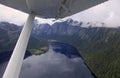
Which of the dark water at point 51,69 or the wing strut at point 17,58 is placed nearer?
the wing strut at point 17,58

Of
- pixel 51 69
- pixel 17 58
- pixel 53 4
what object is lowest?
pixel 51 69

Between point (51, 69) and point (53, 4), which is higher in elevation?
point (53, 4)

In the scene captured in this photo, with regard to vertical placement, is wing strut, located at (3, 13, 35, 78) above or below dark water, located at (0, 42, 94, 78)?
above

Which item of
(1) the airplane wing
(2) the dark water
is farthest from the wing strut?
(2) the dark water

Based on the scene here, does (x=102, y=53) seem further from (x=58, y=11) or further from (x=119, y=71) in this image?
(x=58, y=11)

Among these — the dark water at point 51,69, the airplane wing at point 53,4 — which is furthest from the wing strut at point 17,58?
the dark water at point 51,69

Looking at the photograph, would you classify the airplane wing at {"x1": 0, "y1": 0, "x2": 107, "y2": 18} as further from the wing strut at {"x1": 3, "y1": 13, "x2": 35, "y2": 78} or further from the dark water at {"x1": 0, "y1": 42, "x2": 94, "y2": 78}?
the dark water at {"x1": 0, "y1": 42, "x2": 94, "y2": 78}

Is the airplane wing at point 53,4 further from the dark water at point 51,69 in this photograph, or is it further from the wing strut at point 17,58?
the dark water at point 51,69

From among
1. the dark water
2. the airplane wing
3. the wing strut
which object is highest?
the airplane wing

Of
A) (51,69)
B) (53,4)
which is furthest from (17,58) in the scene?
(51,69)

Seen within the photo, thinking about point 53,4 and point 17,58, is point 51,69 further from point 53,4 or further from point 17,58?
point 53,4

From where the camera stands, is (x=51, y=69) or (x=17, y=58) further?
(x=51, y=69)
